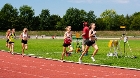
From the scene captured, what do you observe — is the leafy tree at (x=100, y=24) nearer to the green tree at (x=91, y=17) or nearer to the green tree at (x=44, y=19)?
the green tree at (x=91, y=17)

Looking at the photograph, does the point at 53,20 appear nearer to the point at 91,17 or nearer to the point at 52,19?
the point at 52,19

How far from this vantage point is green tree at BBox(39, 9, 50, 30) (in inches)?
5271

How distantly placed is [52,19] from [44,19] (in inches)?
157

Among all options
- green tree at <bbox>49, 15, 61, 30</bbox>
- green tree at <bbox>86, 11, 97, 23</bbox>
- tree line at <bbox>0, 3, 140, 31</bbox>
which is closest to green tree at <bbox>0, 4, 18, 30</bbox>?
tree line at <bbox>0, 3, 140, 31</bbox>

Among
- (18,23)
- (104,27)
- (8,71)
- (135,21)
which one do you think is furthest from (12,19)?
(8,71)

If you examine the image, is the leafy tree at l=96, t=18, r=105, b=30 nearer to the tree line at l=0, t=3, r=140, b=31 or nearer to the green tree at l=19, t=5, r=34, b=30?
the tree line at l=0, t=3, r=140, b=31

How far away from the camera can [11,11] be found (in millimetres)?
131875

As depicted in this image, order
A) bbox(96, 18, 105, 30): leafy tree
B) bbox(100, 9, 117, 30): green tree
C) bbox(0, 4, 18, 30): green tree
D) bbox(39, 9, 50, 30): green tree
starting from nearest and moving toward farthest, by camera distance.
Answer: bbox(0, 4, 18, 30): green tree < bbox(100, 9, 117, 30): green tree < bbox(96, 18, 105, 30): leafy tree < bbox(39, 9, 50, 30): green tree

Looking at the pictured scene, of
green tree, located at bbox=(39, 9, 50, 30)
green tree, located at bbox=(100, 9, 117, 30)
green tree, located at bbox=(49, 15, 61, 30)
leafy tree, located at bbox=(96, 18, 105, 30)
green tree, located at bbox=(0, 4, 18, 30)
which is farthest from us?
green tree, located at bbox=(49, 15, 61, 30)

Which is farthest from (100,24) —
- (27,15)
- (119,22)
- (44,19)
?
(27,15)

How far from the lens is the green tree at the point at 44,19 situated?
439 ft

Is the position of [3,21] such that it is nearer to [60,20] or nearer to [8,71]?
[60,20]

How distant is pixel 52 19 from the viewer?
13850 cm

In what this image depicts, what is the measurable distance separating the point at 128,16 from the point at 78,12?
2021cm
